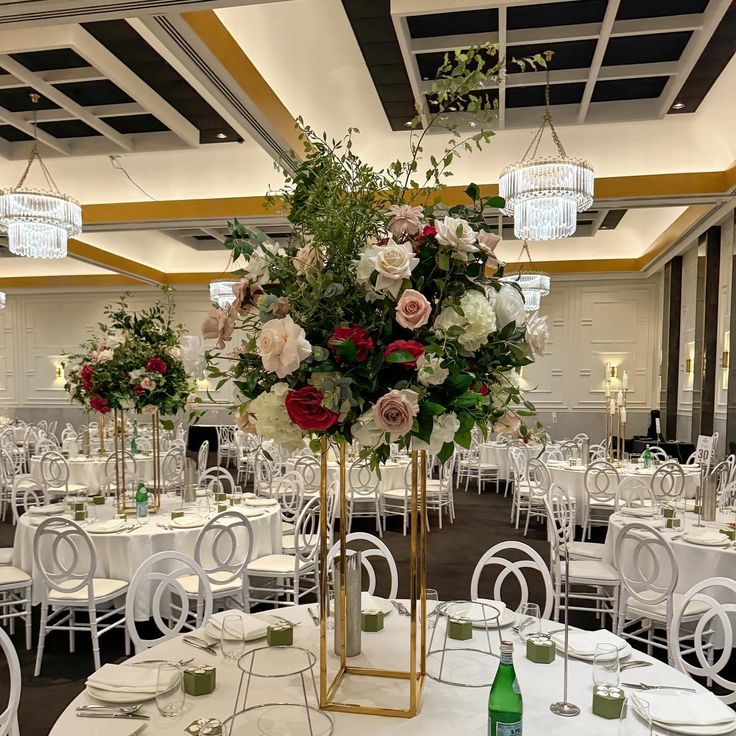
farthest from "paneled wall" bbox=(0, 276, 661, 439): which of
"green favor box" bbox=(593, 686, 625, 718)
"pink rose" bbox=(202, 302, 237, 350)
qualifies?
"pink rose" bbox=(202, 302, 237, 350)

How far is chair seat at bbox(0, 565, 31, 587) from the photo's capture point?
427 cm

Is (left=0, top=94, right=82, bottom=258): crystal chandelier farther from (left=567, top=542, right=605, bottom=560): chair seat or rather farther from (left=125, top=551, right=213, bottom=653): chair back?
(left=567, top=542, right=605, bottom=560): chair seat

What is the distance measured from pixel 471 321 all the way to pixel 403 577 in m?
4.79

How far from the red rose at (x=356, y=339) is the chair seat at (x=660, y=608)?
312cm

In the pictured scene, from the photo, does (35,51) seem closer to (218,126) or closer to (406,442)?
(218,126)

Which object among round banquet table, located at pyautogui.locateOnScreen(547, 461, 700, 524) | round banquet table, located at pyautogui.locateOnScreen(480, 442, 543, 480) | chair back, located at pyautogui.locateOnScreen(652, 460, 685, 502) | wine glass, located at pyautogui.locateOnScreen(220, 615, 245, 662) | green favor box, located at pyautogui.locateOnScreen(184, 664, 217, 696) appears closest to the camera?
green favor box, located at pyautogui.locateOnScreen(184, 664, 217, 696)

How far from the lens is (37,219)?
6297 mm

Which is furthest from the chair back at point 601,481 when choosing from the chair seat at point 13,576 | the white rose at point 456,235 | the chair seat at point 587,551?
the white rose at point 456,235

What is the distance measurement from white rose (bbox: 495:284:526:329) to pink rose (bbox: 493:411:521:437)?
26 centimetres

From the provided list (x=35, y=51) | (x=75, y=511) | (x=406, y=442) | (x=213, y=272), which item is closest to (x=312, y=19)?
(x=35, y=51)

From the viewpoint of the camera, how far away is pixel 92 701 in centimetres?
185

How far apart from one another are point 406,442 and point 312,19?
4815 millimetres

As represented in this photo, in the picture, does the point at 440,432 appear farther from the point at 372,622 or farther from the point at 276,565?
the point at 276,565

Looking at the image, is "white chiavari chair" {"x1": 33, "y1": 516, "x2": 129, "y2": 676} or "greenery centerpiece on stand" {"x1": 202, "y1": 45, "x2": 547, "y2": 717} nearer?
"greenery centerpiece on stand" {"x1": 202, "y1": 45, "x2": 547, "y2": 717}
